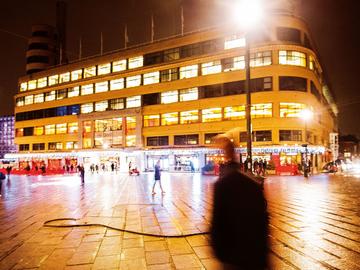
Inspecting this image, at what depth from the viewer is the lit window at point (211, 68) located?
46.2m

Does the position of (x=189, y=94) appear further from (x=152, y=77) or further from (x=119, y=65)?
(x=119, y=65)

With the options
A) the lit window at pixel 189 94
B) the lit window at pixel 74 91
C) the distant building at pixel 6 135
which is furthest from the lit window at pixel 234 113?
the distant building at pixel 6 135

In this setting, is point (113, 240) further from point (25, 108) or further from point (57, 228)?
point (25, 108)

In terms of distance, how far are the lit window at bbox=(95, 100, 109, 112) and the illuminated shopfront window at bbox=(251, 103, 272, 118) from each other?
26234 mm

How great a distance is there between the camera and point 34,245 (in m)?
7.08

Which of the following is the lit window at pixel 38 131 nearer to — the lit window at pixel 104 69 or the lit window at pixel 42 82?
the lit window at pixel 42 82

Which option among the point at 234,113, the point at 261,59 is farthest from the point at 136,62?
the point at 261,59

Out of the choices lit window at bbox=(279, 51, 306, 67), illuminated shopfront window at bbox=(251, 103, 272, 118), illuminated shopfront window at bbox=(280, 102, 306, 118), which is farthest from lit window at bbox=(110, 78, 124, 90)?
illuminated shopfront window at bbox=(280, 102, 306, 118)

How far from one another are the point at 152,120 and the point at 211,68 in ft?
40.4

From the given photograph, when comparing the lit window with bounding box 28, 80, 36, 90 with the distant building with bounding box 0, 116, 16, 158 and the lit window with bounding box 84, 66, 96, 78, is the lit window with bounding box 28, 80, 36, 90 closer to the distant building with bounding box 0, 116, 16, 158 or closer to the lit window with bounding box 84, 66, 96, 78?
the lit window with bounding box 84, 66, 96, 78

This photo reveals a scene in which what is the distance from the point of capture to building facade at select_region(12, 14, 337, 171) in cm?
4156

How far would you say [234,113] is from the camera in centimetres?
4441

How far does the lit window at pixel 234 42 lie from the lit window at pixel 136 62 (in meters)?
15.2

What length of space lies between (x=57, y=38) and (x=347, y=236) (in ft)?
304
